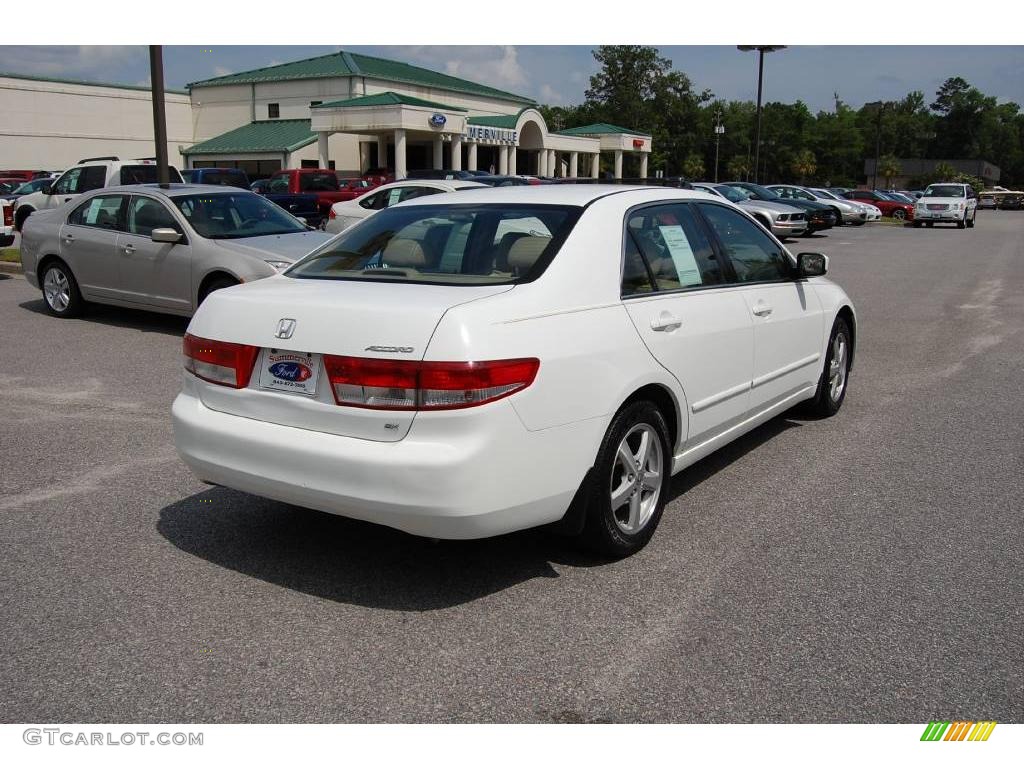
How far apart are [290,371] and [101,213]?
27.7ft

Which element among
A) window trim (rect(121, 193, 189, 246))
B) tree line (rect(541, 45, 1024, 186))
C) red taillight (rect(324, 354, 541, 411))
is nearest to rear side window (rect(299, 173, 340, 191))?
window trim (rect(121, 193, 189, 246))

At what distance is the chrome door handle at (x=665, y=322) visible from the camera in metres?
4.45

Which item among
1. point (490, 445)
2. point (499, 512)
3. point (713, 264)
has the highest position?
point (713, 264)

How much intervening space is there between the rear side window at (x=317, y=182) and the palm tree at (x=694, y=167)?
88.8 m

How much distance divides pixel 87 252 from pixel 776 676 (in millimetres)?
9982

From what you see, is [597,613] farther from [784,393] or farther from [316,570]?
[784,393]

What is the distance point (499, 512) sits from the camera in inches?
146

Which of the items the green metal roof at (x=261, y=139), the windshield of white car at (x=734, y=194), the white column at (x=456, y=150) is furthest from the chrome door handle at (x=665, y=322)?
the green metal roof at (x=261, y=139)

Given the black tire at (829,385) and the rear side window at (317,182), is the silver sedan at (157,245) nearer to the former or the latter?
the black tire at (829,385)

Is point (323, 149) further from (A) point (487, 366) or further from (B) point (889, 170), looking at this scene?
(B) point (889, 170)

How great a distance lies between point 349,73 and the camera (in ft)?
180
